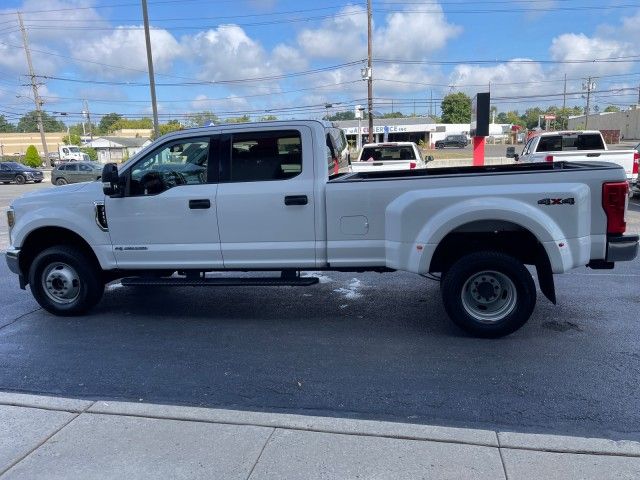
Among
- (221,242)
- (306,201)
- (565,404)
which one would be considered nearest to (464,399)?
(565,404)

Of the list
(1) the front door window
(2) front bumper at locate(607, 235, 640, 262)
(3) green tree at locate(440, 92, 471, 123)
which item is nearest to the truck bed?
(2) front bumper at locate(607, 235, 640, 262)

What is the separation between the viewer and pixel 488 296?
16.1 ft

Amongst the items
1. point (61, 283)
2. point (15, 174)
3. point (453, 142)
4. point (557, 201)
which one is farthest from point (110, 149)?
point (557, 201)

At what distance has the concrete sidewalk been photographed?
2.96m

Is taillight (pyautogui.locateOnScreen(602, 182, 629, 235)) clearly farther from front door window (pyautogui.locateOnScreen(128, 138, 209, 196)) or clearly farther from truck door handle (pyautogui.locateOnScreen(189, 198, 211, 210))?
front door window (pyautogui.locateOnScreen(128, 138, 209, 196))

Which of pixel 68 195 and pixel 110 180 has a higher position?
pixel 110 180

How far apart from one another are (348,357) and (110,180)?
2.93 meters

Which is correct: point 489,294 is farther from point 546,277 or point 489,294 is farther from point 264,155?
point 264,155

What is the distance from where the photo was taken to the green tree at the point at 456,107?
107m

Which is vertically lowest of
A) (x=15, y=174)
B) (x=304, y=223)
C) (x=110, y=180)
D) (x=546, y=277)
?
(x=546, y=277)

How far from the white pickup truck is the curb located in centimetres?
169

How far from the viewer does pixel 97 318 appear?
594cm

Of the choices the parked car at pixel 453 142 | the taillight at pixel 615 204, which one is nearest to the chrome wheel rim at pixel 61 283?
the taillight at pixel 615 204

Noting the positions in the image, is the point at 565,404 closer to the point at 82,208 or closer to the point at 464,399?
the point at 464,399
